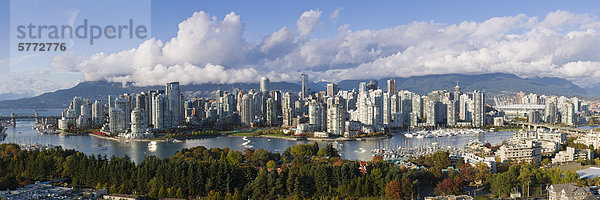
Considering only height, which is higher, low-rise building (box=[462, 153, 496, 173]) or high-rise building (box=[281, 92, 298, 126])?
high-rise building (box=[281, 92, 298, 126])

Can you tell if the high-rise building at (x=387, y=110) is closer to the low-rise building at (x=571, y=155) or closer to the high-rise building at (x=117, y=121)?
the high-rise building at (x=117, y=121)

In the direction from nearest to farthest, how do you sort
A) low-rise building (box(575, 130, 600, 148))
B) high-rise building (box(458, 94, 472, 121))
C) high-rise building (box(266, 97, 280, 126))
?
low-rise building (box(575, 130, 600, 148)) < high-rise building (box(266, 97, 280, 126)) < high-rise building (box(458, 94, 472, 121))

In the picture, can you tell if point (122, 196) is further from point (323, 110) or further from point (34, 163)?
point (323, 110)

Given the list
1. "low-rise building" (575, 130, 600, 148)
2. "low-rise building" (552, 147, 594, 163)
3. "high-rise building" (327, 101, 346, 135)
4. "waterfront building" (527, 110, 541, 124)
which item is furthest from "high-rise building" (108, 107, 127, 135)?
"waterfront building" (527, 110, 541, 124)

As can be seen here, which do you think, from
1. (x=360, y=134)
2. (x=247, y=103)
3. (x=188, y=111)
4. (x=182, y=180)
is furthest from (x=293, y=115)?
(x=182, y=180)

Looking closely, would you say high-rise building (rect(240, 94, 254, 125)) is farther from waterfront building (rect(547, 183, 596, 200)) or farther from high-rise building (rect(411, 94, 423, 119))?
waterfront building (rect(547, 183, 596, 200))

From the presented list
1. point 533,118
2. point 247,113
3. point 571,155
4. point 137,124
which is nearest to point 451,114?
point 533,118
